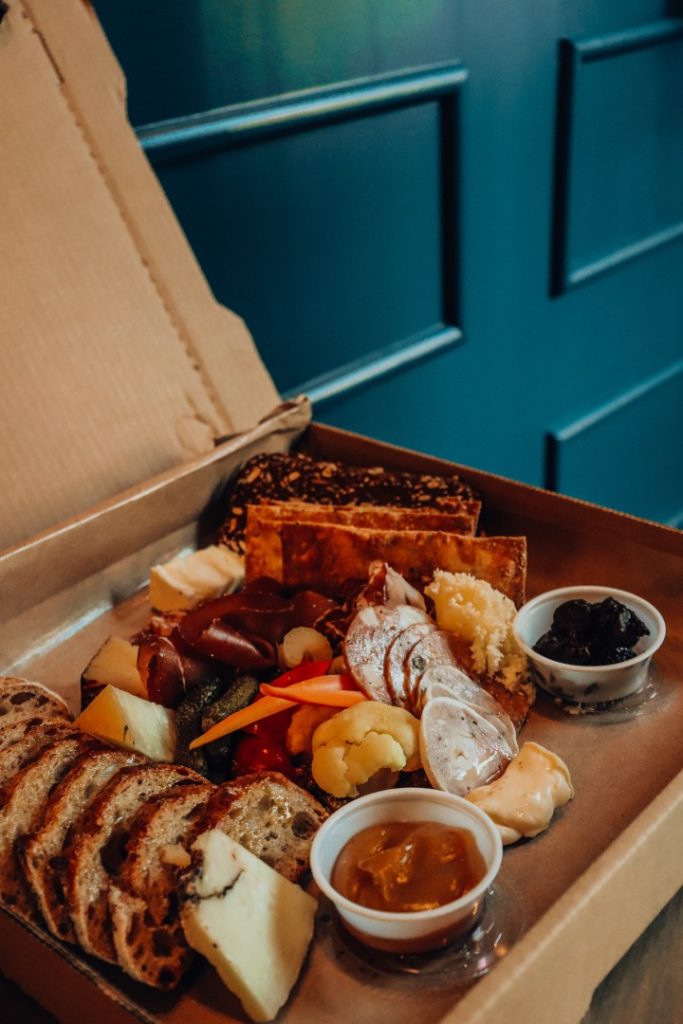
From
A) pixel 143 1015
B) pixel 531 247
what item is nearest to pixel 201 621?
pixel 143 1015

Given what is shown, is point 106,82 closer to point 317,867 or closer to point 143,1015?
point 317,867

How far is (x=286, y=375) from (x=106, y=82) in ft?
2.97

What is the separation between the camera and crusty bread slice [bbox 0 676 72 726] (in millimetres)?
1413

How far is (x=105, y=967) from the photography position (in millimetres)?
1103

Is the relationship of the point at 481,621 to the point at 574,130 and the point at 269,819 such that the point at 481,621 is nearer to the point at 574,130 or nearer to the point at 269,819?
the point at 269,819

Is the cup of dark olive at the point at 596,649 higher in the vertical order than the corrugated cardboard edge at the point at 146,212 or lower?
lower

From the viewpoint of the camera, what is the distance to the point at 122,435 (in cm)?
A: 190

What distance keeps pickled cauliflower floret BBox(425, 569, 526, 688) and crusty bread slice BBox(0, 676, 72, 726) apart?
1.98 ft

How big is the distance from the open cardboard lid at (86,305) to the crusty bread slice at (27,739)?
1.55ft

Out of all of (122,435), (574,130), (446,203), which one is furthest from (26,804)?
(574,130)

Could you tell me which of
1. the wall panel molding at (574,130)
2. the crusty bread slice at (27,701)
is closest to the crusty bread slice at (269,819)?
the crusty bread slice at (27,701)

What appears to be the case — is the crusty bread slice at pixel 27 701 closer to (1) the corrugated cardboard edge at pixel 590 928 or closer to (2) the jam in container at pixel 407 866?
(2) the jam in container at pixel 407 866

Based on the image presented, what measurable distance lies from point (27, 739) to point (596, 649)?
82 centimetres

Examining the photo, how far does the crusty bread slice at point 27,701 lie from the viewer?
141cm
